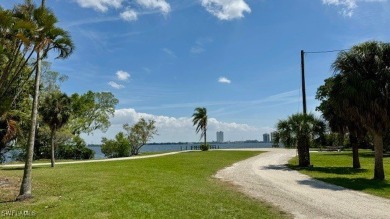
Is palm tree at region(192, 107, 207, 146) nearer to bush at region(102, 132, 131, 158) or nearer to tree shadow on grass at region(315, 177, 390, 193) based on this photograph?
bush at region(102, 132, 131, 158)

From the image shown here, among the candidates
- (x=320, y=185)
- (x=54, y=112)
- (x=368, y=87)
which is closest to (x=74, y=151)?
(x=54, y=112)

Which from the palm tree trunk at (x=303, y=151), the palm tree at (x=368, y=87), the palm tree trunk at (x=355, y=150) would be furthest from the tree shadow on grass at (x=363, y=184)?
the palm tree trunk at (x=303, y=151)

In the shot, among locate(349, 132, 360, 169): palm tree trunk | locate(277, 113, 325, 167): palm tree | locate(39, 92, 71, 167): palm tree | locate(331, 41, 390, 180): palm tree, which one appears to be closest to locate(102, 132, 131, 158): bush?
locate(39, 92, 71, 167): palm tree

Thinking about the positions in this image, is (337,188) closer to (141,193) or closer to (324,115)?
(141,193)

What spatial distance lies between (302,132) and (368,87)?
1100 centimetres

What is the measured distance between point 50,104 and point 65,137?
59.1ft

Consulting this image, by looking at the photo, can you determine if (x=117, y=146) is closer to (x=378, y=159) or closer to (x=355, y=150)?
(x=355, y=150)

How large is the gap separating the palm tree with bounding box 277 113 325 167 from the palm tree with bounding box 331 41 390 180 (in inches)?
355

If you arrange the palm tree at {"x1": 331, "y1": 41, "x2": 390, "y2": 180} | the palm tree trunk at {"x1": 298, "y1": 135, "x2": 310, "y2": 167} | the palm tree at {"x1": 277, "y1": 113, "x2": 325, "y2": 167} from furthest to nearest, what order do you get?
the palm tree at {"x1": 277, "y1": 113, "x2": 325, "y2": 167} < the palm tree trunk at {"x1": 298, "y1": 135, "x2": 310, "y2": 167} < the palm tree at {"x1": 331, "y1": 41, "x2": 390, "y2": 180}

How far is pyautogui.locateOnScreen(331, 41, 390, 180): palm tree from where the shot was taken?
1923cm

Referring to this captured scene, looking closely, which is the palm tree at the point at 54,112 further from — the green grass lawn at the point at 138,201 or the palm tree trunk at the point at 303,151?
the palm tree trunk at the point at 303,151

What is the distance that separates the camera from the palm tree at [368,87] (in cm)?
1923

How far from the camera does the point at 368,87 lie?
1917cm

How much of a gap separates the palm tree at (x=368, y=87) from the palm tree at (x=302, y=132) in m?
9.01
